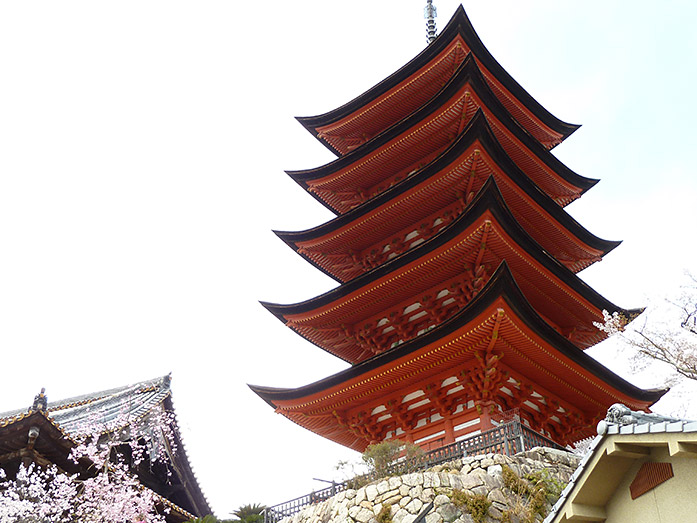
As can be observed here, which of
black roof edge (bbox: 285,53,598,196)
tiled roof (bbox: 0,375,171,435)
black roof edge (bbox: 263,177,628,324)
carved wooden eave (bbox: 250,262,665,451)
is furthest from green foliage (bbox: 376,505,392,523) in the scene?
black roof edge (bbox: 285,53,598,196)

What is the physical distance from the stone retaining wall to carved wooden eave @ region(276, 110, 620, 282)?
302 inches

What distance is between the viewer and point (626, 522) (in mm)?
6984

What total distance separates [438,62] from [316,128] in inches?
199

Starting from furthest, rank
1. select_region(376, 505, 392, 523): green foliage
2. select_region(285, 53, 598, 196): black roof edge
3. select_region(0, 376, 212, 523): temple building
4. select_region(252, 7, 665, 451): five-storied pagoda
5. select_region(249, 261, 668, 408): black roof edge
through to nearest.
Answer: select_region(285, 53, 598, 196): black roof edge
select_region(252, 7, 665, 451): five-storied pagoda
select_region(0, 376, 212, 523): temple building
select_region(249, 261, 668, 408): black roof edge
select_region(376, 505, 392, 523): green foliage

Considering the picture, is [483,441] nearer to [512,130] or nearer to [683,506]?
[683,506]

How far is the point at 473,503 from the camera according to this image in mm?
10930

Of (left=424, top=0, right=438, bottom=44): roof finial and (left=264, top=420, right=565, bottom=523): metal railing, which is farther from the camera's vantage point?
(left=424, top=0, right=438, bottom=44): roof finial

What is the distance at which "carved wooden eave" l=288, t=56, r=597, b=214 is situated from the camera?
1791 centimetres

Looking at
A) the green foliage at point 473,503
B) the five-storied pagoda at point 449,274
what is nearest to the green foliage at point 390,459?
the green foliage at point 473,503

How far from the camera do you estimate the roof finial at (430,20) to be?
2672 centimetres

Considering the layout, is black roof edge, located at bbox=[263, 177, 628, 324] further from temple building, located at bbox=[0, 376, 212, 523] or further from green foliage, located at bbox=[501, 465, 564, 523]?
green foliage, located at bbox=[501, 465, 564, 523]

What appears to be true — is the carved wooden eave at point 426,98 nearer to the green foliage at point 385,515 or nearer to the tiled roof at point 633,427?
the green foliage at point 385,515

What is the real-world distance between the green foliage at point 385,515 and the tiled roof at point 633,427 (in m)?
4.89

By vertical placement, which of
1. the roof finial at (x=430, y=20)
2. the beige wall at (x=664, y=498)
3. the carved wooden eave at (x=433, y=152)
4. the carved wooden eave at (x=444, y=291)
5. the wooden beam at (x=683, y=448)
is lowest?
the beige wall at (x=664, y=498)
